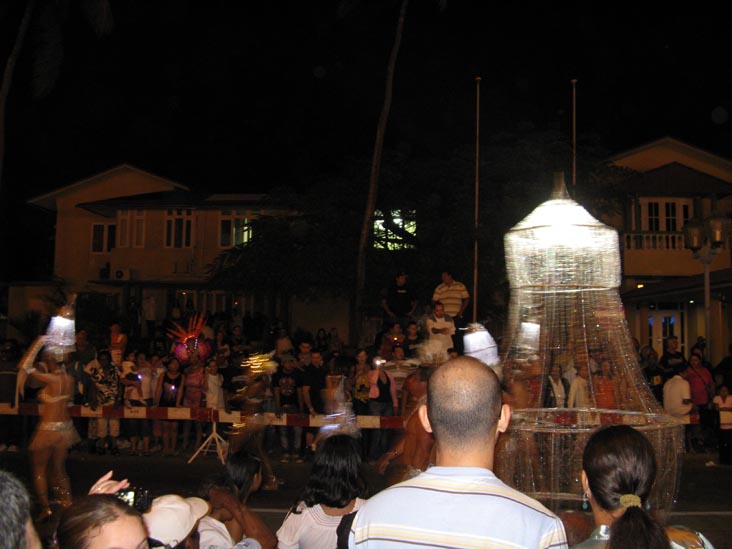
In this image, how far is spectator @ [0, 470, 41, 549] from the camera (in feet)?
7.02

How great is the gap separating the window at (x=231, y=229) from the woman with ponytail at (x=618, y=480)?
31131mm

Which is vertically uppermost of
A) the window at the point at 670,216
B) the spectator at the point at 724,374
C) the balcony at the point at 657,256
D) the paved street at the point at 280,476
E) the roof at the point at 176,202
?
the roof at the point at 176,202

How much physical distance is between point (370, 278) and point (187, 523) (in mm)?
22291

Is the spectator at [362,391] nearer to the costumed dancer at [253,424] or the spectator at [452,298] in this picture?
the costumed dancer at [253,424]

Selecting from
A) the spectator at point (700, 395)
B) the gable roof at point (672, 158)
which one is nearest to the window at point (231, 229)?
the gable roof at point (672, 158)

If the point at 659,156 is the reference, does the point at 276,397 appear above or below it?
below

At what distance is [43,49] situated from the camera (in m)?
23.9

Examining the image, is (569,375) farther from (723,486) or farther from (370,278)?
(370,278)

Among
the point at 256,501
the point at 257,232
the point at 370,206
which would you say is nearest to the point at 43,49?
the point at 257,232

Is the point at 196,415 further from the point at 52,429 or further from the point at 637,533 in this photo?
the point at 637,533

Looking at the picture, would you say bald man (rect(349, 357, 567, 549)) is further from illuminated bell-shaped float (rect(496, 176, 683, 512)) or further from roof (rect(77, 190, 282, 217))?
roof (rect(77, 190, 282, 217))

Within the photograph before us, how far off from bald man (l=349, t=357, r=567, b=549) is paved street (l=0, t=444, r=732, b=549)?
6.59 meters

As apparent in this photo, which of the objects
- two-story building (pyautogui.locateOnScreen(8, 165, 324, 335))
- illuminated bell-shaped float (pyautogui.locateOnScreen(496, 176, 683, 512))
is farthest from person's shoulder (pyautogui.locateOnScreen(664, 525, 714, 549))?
two-story building (pyautogui.locateOnScreen(8, 165, 324, 335))

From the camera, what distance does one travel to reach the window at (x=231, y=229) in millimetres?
33812
